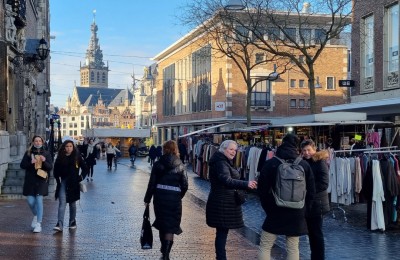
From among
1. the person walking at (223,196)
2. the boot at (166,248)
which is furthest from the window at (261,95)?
the person walking at (223,196)

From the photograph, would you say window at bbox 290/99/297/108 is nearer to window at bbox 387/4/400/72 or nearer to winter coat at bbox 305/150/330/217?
window at bbox 387/4/400/72

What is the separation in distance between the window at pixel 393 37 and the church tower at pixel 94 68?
17492 centimetres

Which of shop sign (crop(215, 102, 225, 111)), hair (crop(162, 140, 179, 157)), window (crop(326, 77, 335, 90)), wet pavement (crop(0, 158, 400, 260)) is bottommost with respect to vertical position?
wet pavement (crop(0, 158, 400, 260))

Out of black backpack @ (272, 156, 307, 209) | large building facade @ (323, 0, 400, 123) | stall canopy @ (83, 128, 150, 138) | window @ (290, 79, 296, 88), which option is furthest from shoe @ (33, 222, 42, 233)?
stall canopy @ (83, 128, 150, 138)

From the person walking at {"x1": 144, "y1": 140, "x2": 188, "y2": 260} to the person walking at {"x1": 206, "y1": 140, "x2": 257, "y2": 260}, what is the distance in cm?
60

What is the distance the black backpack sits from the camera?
6.20 metres

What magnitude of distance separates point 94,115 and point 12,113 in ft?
512

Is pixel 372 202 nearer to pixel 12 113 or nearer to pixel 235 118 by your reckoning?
pixel 12 113

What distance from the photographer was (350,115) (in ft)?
55.0

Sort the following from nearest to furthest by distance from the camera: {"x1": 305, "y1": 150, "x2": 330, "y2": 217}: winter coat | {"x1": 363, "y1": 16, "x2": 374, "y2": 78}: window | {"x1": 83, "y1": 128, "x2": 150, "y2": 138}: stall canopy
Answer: {"x1": 305, "y1": 150, "x2": 330, "y2": 217}: winter coat < {"x1": 363, "y1": 16, "x2": 374, "y2": 78}: window < {"x1": 83, "y1": 128, "x2": 150, "y2": 138}: stall canopy

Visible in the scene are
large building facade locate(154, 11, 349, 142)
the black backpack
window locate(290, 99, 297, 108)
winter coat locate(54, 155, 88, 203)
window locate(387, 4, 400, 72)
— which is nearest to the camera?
the black backpack

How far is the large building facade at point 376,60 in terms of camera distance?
72.7 ft

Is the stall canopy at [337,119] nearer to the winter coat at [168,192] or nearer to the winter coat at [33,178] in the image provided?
the winter coat at [33,178]

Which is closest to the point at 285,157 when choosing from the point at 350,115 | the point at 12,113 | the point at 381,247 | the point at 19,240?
the point at 381,247
